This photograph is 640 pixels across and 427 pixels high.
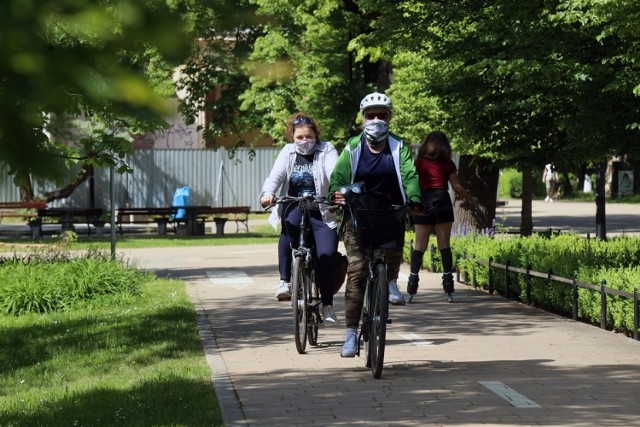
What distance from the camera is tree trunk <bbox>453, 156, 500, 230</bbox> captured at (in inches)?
874

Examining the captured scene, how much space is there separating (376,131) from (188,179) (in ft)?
110

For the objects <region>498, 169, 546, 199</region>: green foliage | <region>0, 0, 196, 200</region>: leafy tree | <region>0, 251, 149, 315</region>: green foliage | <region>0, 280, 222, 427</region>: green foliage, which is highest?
<region>0, 0, 196, 200</region>: leafy tree

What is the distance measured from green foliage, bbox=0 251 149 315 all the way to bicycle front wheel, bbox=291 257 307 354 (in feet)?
16.5

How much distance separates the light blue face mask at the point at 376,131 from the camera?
27.4 ft

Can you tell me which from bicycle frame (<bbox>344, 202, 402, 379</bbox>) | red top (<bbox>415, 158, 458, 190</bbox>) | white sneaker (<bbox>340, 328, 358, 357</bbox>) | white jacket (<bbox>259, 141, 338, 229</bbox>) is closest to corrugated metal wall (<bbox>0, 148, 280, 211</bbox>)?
red top (<bbox>415, 158, 458, 190</bbox>)

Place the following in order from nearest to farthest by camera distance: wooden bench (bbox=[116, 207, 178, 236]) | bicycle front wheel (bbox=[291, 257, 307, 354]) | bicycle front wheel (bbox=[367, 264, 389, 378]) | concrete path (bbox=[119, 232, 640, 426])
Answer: concrete path (bbox=[119, 232, 640, 426]) < bicycle front wheel (bbox=[367, 264, 389, 378]) < bicycle front wheel (bbox=[291, 257, 307, 354]) < wooden bench (bbox=[116, 207, 178, 236])

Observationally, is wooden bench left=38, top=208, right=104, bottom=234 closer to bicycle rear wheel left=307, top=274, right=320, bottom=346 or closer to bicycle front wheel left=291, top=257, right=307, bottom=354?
bicycle rear wheel left=307, top=274, right=320, bottom=346

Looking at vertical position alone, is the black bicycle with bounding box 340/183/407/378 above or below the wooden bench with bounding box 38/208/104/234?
above

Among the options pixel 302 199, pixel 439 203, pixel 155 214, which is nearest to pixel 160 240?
pixel 155 214

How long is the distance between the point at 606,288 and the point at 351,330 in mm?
3025

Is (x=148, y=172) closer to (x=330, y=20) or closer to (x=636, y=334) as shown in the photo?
(x=330, y=20)

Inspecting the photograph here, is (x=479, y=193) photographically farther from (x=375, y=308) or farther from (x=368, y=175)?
(x=375, y=308)

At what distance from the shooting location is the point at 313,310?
9039 millimetres

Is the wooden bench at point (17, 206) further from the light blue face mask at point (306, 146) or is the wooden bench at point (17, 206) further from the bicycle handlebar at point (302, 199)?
the light blue face mask at point (306, 146)
